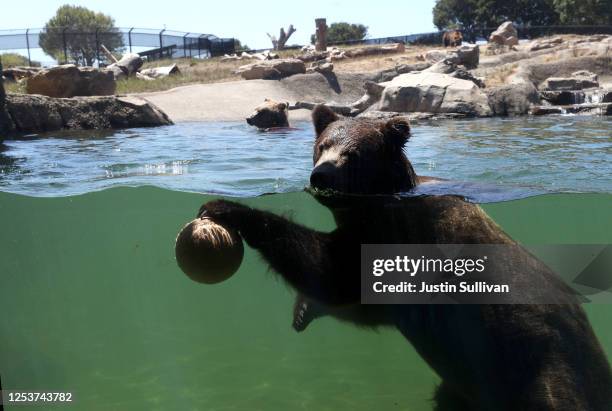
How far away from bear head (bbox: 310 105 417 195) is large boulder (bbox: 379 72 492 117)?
14706mm

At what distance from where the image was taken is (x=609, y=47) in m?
30.3

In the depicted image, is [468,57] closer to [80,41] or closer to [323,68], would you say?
[323,68]

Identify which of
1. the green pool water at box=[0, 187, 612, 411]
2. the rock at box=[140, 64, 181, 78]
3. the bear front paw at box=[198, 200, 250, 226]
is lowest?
the green pool water at box=[0, 187, 612, 411]

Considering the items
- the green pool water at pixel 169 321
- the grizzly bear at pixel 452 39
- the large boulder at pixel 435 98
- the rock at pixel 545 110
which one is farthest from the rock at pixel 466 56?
the green pool water at pixel 169 321

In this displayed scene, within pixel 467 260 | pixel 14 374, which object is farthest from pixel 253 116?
pixel 467 260

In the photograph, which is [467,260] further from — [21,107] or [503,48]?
[503,48]

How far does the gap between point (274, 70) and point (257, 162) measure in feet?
61.1

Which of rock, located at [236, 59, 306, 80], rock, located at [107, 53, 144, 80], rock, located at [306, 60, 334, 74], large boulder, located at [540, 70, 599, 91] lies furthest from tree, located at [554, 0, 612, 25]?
rock, located at [107, 53, 144, 80]

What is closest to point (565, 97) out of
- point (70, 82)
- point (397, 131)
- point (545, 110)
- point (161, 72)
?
point (545, 110)

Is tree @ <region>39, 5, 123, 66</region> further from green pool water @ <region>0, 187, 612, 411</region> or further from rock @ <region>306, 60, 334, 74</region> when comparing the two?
green pool water @ <region>0, 187, 612, 411</region>

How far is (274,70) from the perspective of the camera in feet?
94.5

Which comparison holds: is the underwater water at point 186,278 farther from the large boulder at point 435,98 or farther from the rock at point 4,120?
the large boulder at point 435,98

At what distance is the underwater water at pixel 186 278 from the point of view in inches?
309

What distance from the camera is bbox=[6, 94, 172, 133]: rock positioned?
1344 cm
